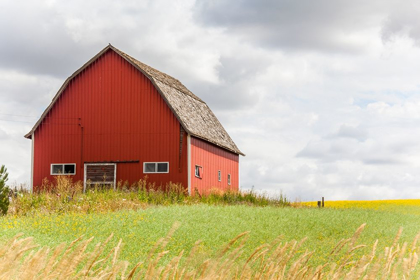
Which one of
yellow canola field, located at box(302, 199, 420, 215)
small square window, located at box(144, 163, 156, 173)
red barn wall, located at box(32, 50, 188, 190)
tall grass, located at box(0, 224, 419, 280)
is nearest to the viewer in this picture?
tall grass, located at box(0, 224, 419, 280)

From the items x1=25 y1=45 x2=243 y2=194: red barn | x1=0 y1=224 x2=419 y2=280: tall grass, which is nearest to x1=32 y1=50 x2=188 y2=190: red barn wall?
x1=25 y1=45 x2=243 y2=194: red barn

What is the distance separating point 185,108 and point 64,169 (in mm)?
7608

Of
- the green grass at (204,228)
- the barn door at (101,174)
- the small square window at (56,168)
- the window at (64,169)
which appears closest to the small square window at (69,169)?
the window at (64,169)

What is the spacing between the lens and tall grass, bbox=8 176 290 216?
21656 millimetres

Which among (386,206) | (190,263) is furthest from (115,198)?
(190,263)

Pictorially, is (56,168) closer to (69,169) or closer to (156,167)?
(69,169)

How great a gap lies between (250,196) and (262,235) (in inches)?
573

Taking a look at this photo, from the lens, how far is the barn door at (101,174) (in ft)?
96.6

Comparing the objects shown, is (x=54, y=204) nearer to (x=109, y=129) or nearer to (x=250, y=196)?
(x=109, y=129)

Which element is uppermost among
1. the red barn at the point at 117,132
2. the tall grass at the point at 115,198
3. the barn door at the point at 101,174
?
the red barn at the point at 117,132

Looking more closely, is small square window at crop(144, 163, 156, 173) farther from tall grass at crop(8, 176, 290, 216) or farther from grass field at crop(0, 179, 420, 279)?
grass field at crop(0, 179, 420, 279)

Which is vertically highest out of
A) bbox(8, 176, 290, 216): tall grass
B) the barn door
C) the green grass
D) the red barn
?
the red barn

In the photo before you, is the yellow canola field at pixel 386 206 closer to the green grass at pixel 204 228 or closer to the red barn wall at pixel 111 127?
the green grass at pixel 204 228

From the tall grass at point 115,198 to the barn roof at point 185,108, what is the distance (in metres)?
3.40
